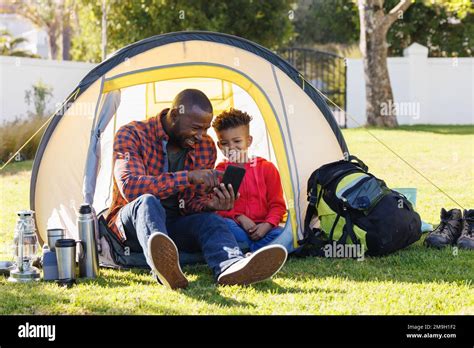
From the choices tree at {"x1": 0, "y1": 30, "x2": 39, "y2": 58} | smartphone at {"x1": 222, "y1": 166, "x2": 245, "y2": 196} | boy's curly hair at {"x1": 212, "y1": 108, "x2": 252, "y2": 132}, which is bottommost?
smartphone at {"x1": 222, "y1": 166, "x2": 245, "y2": 196}

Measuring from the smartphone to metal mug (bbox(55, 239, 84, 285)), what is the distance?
0.92 meters

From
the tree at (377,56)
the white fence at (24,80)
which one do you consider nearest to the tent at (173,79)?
the white fence at (24,80)

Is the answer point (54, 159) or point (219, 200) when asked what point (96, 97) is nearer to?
point (54, 159)

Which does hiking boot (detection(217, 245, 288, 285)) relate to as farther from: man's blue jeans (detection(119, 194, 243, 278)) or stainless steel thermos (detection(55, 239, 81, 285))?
stainless steel thermos (detection(55, 239, 81, 285))

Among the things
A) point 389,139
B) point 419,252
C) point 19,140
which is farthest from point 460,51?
point 419,252

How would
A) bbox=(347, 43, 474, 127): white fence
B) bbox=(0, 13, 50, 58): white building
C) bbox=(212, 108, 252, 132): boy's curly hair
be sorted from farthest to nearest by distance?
bbox=(0, 13, 50, 58): white building
bbox=(347, 43, 474, 127): white fence
bbox=(212, 108, 252, 132): boy's curly hair

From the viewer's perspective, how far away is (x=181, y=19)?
57.2 ft

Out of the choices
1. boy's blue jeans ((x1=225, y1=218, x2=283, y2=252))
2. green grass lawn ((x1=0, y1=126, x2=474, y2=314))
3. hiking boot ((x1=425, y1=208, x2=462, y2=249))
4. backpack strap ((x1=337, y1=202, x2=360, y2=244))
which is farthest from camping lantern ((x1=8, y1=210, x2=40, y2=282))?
hiking boot ((x1=425, y1=208, x2=462, y2=249))

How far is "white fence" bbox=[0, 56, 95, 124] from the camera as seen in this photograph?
1170 centimetres

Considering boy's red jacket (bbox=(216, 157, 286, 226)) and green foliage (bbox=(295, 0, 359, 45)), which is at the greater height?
green foliage (bbox=(295, 0, 359, 45))

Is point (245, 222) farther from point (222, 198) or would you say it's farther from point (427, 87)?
point (427, 87)

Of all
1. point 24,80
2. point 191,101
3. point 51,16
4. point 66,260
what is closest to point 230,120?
point 191,101

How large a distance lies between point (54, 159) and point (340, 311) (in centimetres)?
233

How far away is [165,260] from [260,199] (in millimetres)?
1338
